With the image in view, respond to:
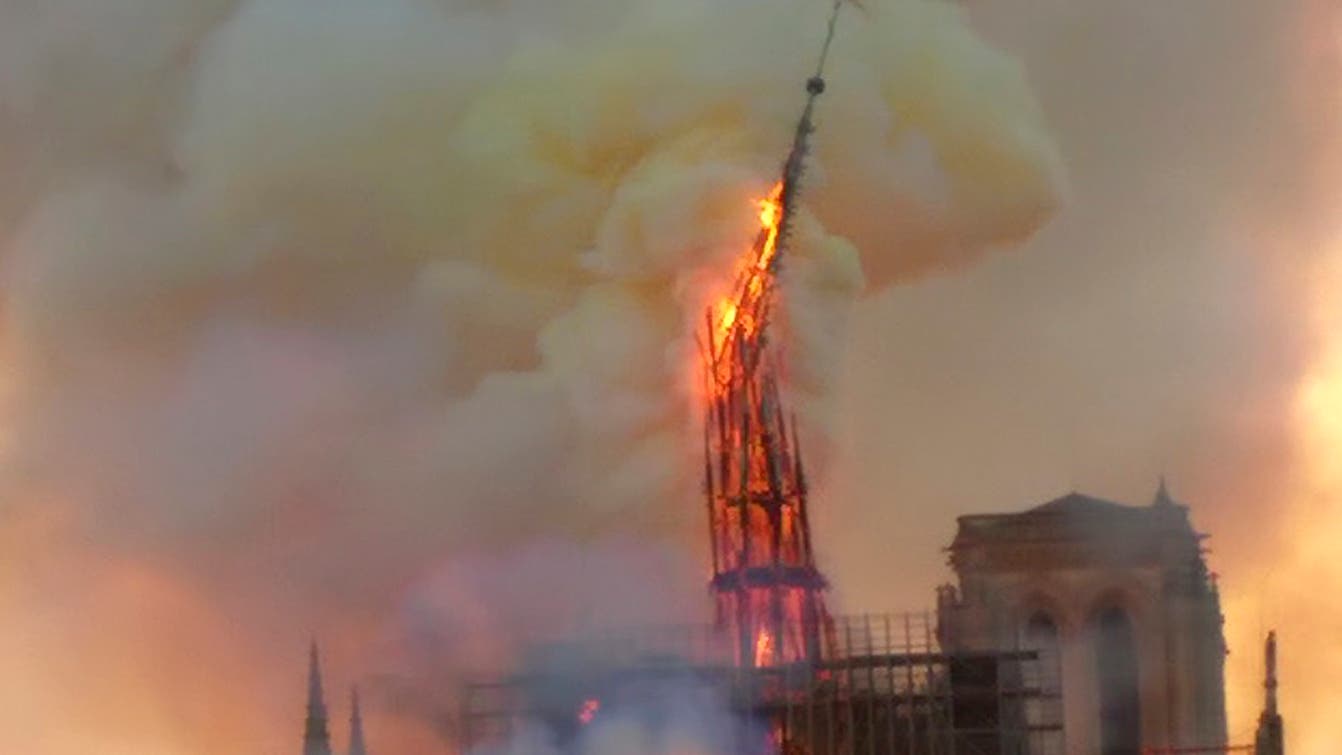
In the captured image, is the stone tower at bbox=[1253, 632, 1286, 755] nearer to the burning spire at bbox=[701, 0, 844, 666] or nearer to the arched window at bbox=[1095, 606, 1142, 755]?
the arched window at bbox=[1095, 606, 1142, 755]

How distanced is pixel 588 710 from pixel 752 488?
756cm

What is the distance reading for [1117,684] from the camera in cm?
13662

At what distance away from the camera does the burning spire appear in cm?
10825

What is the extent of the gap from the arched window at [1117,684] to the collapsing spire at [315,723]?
28.1 m

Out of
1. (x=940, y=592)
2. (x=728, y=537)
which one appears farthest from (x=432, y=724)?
(x=940, y=592)

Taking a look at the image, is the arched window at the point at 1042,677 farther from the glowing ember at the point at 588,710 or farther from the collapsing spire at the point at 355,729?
the collapsing spire at the point at 355,729

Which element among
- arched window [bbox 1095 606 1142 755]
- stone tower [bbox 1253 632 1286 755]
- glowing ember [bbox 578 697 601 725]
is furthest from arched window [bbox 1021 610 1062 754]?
glowing ember [bbox 578 697 601 725]

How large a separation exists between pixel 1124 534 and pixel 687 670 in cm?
3142

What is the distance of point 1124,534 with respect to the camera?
449ft

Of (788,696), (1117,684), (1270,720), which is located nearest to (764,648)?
(788,696)

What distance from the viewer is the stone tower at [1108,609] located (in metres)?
134

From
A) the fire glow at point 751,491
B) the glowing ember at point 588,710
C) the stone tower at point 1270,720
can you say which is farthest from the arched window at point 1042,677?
the glowing ember at point 588,710

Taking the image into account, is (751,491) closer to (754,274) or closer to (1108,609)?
(754,274)

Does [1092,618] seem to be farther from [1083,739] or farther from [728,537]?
[728,537]
